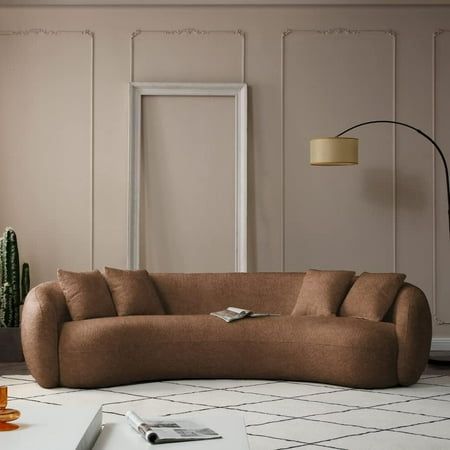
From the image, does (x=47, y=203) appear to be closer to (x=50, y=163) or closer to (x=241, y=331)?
(x=50, y=163)

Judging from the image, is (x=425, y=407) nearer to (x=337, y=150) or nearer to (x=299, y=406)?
(x=299, y=406)

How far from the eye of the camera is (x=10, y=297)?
22.2 feet

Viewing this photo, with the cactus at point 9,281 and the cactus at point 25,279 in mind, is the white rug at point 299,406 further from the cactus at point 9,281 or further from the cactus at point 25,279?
the cactus at point 25,279

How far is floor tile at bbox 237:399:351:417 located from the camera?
15.0ft

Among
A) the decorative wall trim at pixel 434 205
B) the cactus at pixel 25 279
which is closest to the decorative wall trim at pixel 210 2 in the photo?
the decorative wall trim at pixel 434 205

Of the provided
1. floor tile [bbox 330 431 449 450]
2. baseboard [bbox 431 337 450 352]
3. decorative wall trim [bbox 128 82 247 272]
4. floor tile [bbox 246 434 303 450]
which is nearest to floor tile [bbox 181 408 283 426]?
floor tile [bbox 246 434 303 450]

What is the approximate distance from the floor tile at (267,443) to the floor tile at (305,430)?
8 centimetres

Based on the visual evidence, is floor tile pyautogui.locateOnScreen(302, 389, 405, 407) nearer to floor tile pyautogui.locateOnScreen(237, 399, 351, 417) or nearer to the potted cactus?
floor tile pyautogui.locateOnScreen(237, 399, 351, 417)

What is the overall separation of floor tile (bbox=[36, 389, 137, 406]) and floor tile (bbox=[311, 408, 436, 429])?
118 cm

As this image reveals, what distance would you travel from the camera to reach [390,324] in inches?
217

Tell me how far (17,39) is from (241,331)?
330 cm

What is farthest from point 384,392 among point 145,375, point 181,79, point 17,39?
point 17,39

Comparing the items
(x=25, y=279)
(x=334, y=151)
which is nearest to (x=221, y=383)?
(x=334, y=151)

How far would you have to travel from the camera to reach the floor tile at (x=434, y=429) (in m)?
4.06
